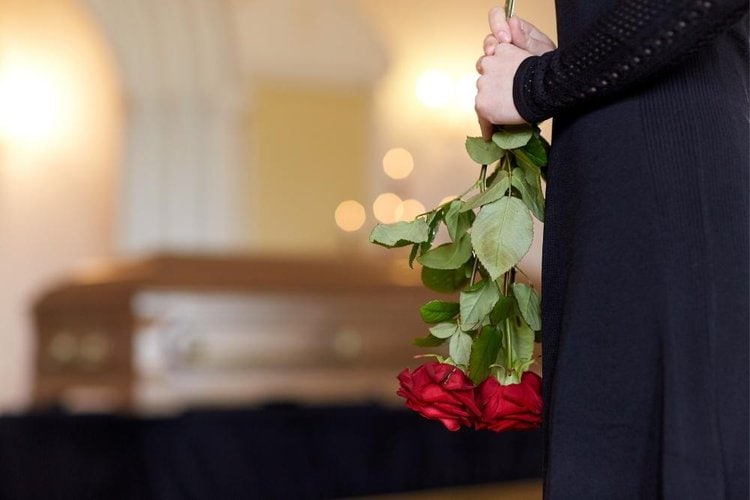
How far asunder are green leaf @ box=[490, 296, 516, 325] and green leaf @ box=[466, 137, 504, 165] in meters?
0.17

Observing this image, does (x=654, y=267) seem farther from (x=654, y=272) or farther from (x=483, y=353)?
(x=483, y=353)

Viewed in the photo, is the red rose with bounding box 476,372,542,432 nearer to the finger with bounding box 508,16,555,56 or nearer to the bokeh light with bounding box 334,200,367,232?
the finger with bounding box 508,16,555,56

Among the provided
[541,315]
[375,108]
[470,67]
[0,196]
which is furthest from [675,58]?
[375,108]

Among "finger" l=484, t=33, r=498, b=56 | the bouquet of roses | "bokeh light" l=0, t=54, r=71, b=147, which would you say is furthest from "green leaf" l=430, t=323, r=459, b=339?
"bokeh light" l=0, t=54, r=71, b=147

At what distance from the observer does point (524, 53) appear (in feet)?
4.28

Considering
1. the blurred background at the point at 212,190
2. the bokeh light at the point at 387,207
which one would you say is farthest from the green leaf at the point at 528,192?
the bokeh light at the point at 387,207

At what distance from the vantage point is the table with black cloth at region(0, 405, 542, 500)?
9.73ft

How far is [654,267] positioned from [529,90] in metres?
0.25

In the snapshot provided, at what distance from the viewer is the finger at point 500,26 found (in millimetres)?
1313

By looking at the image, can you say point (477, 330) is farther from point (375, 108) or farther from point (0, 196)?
point (375, 108)

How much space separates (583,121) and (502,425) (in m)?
0.33

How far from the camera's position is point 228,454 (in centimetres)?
304

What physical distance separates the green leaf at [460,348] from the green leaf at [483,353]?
22 mm

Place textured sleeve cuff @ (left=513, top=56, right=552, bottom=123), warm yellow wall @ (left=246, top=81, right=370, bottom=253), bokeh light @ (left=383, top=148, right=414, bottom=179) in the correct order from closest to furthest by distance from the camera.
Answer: textured sleeve cuff @ (left=513, top=56, right=552, bottom=123) → bokeh light @ (left=383, top=148, right=414, bottom=179) → warm yellow wall @ (left=246, top=81, right=370, bottom=253)
